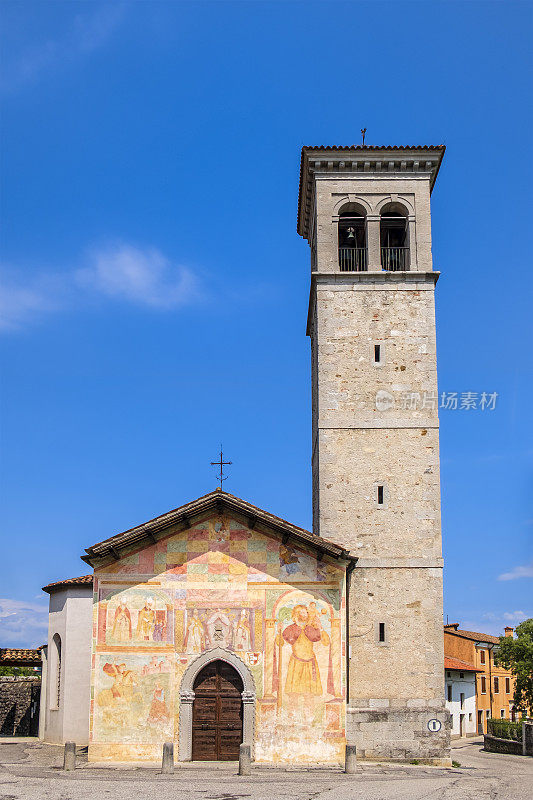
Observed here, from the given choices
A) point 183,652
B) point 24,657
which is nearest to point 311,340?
point 183,652

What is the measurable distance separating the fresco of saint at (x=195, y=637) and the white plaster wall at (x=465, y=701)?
24.2 metres

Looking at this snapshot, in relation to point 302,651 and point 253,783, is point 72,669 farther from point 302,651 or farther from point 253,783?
point 253,783

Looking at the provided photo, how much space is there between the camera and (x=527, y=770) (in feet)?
76.4

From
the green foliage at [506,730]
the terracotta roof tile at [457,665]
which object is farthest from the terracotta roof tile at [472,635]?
the green foliage at [506,730]

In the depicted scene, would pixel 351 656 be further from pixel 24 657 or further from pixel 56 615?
pixel 24 657

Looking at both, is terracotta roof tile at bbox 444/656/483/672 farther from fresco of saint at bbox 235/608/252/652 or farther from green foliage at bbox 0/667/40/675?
green foliage at bbox 0/667/40/675

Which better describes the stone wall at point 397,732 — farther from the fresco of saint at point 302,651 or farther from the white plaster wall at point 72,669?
the white plaster wall at point 72,669

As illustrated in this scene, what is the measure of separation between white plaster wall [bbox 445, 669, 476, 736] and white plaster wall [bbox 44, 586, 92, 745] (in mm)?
21560

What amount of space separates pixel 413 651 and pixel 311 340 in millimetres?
10304

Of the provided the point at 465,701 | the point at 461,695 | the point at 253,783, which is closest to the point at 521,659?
the point at 461,695

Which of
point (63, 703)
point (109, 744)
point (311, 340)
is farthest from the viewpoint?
point (311, 340)

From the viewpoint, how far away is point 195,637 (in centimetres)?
2047

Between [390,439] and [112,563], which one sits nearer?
[112,563]

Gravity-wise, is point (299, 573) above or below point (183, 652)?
above
